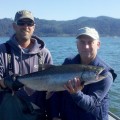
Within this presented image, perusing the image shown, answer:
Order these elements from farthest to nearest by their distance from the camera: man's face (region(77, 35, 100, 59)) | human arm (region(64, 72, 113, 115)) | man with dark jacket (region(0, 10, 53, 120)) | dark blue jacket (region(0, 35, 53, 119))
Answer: dark blue jacket (region(0, 35, 53, 119)), man with dark jacket (region(0, 10, 53, 120)), man's face (region(77, 35, 100, 59)), human arm (region(64, 72, 113, 115))

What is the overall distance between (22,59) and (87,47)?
1.31 metres

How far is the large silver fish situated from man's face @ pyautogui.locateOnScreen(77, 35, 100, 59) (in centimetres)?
19

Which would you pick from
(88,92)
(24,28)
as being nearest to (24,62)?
(24,28)

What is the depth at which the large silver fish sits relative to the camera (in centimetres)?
486

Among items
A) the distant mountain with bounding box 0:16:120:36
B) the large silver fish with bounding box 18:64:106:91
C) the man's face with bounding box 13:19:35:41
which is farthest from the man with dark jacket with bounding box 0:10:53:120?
the distant mountain with bounding box 0:16:120:36

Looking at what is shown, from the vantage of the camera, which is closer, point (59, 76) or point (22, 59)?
point (59, 76)

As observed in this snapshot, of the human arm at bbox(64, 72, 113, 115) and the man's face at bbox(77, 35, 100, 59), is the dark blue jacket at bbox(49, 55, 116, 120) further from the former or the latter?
the man's face at bbox(77, 35, 100, 59)

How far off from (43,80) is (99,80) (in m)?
0.77

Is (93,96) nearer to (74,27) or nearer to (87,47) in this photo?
(87,47)

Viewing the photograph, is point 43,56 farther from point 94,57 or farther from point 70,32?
point 70,32

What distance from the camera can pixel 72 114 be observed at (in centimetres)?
508

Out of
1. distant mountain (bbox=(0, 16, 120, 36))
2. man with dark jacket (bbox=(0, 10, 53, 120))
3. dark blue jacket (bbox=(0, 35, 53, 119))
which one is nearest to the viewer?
man with dark jacket (bbox=(0, 10, 53, 120))

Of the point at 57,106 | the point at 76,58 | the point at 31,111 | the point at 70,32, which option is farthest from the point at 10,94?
the point at 70,32

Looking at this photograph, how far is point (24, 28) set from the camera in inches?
229
